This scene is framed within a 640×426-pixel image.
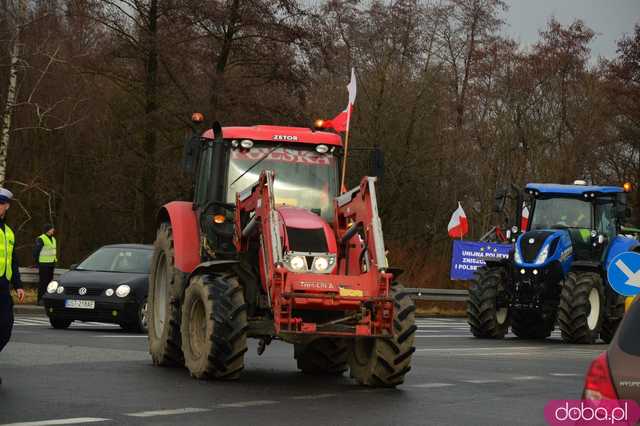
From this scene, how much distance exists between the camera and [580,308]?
2436cm

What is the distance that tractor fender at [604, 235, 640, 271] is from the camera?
26.0m

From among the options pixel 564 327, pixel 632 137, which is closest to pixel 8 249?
pixel 564 327

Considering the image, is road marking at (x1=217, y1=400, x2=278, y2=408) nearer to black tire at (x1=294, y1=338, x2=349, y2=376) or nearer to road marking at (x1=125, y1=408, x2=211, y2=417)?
road marking at (x1=125, y1=408, x2=211, y2=417)

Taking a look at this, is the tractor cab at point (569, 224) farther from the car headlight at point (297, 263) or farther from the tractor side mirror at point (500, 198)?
the car headlight at point (297, 263)

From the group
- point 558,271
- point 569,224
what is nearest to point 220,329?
point 558,271

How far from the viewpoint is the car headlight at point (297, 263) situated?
46.4 feet

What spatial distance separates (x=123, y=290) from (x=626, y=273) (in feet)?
35.3

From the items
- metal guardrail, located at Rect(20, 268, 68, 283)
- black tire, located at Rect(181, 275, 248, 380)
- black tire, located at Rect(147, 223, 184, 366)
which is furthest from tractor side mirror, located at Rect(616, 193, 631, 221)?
metal guardrail, located at Rect(20, 268, 68, 283)

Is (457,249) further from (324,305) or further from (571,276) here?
(324,305)

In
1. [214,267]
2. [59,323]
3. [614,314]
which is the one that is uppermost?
[214,267]

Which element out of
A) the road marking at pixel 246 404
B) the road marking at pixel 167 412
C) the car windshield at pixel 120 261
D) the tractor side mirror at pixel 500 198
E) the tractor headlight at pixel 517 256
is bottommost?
the road marking at pixel 246 404

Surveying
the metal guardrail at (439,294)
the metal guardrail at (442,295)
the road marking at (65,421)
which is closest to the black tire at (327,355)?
the road marking at (65,421)

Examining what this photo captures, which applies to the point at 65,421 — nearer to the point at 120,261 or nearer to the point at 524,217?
the point at 120,261

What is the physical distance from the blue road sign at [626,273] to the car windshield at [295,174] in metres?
3.27
